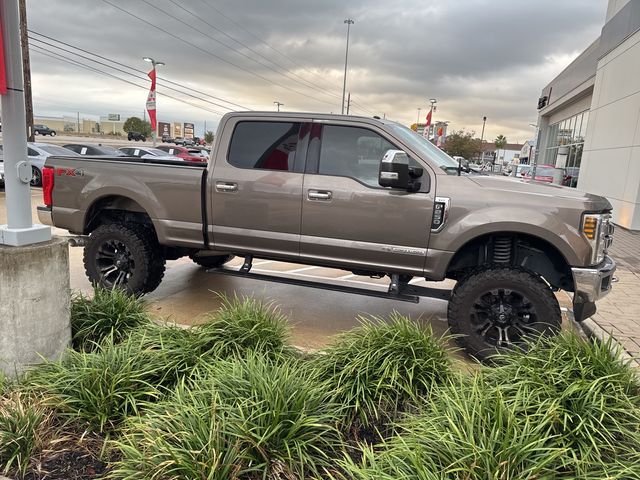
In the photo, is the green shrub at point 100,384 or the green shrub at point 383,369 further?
the green shrub at point 383,369

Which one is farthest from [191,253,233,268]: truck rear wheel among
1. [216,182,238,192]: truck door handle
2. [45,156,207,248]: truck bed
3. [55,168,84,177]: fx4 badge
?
[216,182,238,192]: truck door handle

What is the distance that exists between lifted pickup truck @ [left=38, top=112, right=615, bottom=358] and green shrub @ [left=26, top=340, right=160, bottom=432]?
2.10 m

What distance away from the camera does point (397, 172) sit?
4.06 m

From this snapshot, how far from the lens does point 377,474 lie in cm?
207

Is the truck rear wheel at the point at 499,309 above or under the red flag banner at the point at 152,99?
under

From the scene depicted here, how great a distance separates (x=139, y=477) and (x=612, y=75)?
726 inches

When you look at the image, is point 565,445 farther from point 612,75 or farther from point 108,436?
point 612,75

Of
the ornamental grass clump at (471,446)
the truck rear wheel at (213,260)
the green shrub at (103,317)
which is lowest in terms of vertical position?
the truck rear wheel at (213,260)

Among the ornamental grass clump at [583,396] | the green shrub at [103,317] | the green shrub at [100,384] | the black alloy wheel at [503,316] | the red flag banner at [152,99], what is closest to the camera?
the ornamental grass clump at [583,396]

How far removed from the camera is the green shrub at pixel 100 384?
2668 millimetres

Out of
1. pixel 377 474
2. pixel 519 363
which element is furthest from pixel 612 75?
pixel 377 474

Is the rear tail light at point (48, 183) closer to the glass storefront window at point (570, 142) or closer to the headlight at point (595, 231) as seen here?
the headlight at point (595, 231)

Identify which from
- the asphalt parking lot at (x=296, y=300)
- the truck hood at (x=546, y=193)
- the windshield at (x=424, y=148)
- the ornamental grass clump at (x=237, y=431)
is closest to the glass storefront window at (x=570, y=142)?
the asphalt parking lot at (x=296, y=300)

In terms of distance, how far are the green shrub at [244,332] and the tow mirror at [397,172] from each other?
1.56m
